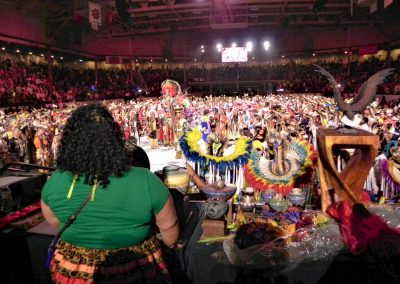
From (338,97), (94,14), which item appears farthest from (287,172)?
(94,14)

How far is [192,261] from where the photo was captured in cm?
A: 258

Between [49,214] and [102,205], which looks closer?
[102,205]

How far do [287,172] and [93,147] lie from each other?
256cm

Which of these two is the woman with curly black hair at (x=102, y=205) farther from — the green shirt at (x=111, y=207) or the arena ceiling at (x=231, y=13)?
the arena ceiling at (x=231, y=13)

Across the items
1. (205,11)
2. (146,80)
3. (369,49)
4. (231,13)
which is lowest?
(146,80)

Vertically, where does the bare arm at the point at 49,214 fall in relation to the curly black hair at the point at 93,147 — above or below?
below

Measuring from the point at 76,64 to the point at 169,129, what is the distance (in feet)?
65.1

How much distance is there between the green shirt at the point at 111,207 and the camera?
5.41 feet

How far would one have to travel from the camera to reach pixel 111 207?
1.65 meters

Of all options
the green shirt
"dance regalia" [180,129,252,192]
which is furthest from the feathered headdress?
the green shirt

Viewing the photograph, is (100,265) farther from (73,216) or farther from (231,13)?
(231,13)

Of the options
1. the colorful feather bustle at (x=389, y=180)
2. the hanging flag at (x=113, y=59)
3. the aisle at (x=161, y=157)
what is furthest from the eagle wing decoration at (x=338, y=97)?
the hanging flag at (x=113, y=59)

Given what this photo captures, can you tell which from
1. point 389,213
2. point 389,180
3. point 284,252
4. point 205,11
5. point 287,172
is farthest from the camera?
point 205,11

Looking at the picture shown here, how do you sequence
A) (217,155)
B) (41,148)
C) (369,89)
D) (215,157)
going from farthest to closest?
(41,148) → (217,155) → (215,157) → (369,89)
